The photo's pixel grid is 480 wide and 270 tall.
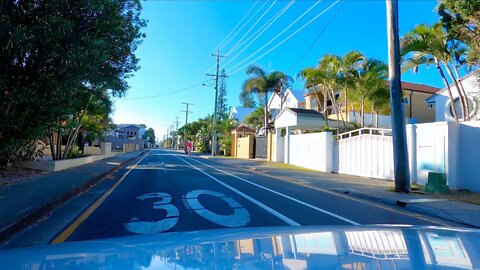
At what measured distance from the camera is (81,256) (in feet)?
11.4

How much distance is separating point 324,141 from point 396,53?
33.4 ft

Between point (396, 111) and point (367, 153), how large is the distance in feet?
19.5

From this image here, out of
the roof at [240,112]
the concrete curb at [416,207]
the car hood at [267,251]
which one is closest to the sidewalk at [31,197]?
the car hood at [267,251]

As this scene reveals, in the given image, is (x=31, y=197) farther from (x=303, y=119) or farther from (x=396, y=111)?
(x=303, y=119)

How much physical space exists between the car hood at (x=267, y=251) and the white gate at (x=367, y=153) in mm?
14127

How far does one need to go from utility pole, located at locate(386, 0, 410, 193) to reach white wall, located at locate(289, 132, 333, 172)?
30.4ft

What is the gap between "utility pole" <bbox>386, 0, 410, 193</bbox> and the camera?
14.1 m

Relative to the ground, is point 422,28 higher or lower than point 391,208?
higher

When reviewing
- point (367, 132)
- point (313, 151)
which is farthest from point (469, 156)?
point (313, 151)

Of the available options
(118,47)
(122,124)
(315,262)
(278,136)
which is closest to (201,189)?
(118,47)

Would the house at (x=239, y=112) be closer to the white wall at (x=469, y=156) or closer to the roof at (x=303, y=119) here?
the roof at (x=303, y=119)

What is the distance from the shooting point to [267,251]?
3688 mm

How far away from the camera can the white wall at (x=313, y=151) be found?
23.8m

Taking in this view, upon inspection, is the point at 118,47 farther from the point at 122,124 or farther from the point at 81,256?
the point at 122,124
